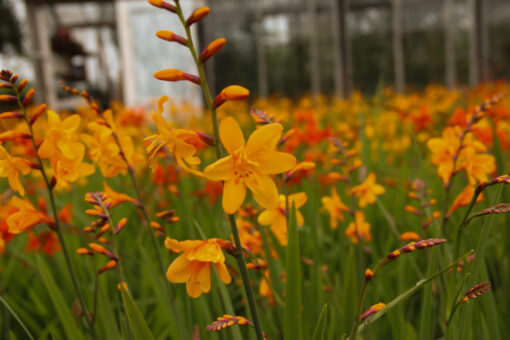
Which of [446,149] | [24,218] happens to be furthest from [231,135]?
[446,149]

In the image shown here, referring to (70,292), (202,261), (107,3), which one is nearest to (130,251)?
(70,292)

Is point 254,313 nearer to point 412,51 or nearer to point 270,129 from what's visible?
point 270,129

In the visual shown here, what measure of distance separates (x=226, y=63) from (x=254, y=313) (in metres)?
14.9

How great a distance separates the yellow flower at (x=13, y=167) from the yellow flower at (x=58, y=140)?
38 mm

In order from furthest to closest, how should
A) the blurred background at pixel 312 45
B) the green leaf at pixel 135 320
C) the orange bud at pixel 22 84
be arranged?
the blurred background at pixel 312 45, the orange bud at pixel 22 84, the green leaf at pixel 135 320

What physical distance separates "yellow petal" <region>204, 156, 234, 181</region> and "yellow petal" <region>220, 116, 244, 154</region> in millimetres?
31

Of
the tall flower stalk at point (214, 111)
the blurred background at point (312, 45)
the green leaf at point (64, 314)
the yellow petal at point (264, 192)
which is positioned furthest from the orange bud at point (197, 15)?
the blurred background at point (312, 45)

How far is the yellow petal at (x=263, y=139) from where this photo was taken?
0.63 meters

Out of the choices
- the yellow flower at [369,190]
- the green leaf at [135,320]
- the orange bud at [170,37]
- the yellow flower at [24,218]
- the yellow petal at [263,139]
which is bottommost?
the green leaf at [135,320]

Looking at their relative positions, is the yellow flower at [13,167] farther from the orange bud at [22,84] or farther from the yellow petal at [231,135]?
the yellow petal at [231,135]

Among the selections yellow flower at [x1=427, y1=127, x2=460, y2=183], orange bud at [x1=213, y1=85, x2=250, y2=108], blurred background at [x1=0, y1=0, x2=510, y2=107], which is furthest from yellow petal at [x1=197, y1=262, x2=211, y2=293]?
blurred background at [x1=0, y1=0, x2=510, y2=107]

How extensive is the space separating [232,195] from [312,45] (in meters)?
14.5

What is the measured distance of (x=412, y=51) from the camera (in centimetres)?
1371

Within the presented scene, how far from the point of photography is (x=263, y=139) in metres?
0.63
